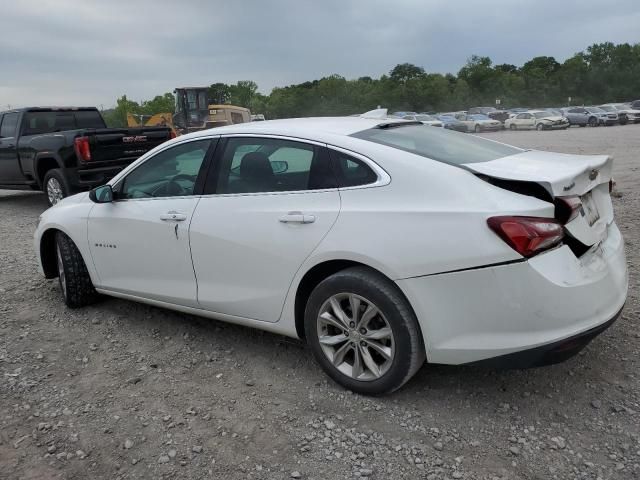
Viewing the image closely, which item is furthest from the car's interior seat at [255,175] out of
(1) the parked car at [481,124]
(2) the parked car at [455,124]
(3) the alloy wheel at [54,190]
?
(1) the parked car at [481,124]

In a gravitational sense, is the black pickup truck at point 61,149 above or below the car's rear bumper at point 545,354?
above

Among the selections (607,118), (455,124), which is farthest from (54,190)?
(607,118)

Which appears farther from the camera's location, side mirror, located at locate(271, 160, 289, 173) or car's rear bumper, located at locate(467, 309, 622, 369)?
side mirror, located at locate(271, 160, 289, 173)

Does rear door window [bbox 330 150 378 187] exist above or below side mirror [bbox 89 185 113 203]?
above

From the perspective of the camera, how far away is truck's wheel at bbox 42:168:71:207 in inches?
355

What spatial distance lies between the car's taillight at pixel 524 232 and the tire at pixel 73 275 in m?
3.42

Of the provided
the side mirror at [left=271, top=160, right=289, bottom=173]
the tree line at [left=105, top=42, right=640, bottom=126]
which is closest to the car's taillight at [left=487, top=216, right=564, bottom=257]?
the side mirror at [left=271, top=160, right=289, bottom=173]

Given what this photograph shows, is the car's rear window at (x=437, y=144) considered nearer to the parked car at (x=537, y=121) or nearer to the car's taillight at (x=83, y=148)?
the car's taillight at (x=83, y=148)

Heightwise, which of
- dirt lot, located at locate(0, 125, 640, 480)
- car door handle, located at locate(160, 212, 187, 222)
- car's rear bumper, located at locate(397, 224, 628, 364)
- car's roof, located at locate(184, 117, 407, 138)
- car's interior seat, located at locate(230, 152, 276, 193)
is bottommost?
dirt lot, located at locate(0, 125, 640, 480)

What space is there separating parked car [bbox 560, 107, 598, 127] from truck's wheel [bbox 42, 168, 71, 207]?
1498 inches

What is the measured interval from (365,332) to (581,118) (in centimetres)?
4138

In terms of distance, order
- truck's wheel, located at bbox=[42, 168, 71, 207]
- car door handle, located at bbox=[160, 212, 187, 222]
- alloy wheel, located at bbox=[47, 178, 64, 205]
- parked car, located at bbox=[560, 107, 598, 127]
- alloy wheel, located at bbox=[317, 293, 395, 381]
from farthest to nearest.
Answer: parked car, located at bbox=[560, 107, 598, 127] → alloy wheel, located at bbox=[47, 178, 64, 205] → truck's wheel, located at bbox=[42, 168, 71, 207] → car door handle, located at bbox=[160, 212, 187, 222] → alloy wheel, located at bbox=[317, 293, 395, 381]

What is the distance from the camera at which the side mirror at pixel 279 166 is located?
3.38 meters

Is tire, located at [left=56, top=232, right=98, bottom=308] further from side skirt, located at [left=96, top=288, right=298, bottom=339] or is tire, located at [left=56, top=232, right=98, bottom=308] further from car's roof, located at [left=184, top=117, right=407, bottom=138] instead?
car's roof, located at [left=184, top=117, right=407, bottom=138]
